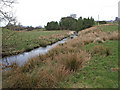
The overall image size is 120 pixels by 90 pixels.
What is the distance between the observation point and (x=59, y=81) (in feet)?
11.1

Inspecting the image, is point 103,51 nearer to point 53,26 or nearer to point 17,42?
point 17,42

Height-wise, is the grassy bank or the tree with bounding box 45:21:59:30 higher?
the tree with bounding box 45:21:59:30

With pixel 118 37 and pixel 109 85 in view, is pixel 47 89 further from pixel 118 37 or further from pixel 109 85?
pixel 118 37

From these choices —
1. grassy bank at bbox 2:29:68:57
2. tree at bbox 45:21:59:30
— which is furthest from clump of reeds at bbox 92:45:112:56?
tree at bbox 45:21:59:30

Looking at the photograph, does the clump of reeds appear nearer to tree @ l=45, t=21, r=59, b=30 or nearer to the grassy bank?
the grassy bank

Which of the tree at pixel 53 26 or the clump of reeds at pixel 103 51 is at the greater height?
the tree at pixel 53 26

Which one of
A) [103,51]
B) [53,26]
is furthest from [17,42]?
[53,26]

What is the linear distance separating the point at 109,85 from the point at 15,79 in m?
3.61

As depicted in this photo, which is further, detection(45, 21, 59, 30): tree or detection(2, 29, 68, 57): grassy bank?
detection(45, 21, 59, 30): tree

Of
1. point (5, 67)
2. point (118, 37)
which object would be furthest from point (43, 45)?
point (118, 37)

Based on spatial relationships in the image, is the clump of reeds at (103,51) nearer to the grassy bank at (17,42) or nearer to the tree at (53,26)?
the grassy bank at (17,42)

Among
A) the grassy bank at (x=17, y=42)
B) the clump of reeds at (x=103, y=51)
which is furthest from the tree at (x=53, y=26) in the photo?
the clump of reeds at (x=103, y=51)

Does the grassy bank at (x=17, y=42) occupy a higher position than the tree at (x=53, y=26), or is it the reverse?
the tree at (x=53, y=26)

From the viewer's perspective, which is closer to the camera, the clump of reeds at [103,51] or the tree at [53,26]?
the clump of reeds at [103,51]
